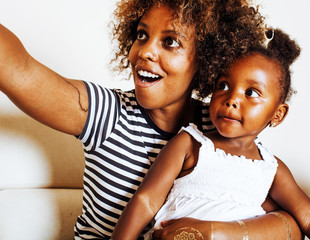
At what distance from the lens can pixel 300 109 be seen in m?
1.79

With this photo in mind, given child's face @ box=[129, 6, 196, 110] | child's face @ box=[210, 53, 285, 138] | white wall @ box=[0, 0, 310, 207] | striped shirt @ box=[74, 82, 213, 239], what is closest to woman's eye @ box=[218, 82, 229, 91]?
child's face @ box=[210, 53, 285, 138]

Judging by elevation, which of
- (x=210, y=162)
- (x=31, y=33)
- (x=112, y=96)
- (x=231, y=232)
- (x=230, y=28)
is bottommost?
(x=231, y=232)

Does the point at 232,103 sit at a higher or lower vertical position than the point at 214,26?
lower

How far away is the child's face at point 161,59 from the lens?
1.07 m

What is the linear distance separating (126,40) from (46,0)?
1.38 ft

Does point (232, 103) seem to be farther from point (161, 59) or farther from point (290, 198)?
point (290, 198)

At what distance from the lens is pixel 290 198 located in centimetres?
111

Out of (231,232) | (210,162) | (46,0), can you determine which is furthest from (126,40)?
(231,232)

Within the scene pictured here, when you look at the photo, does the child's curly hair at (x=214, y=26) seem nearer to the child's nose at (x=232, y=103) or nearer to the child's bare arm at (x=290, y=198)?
the child's nose at (x=232, y=103)

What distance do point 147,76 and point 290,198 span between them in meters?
0.55

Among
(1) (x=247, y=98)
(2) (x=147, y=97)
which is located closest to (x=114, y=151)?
(2) (x=147, y=97)

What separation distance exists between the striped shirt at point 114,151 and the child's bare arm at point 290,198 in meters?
0.36

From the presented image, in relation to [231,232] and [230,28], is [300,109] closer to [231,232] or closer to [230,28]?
[230,28]

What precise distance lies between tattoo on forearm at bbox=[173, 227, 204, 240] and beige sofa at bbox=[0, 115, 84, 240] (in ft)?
2.35
